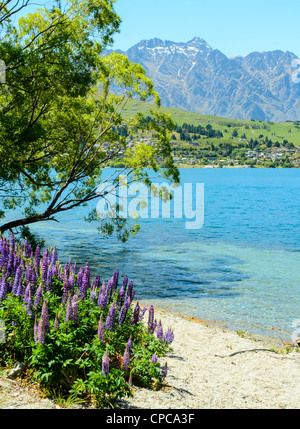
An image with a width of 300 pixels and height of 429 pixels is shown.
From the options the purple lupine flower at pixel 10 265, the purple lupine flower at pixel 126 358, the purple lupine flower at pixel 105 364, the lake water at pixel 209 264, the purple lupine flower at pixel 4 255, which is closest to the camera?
the purple lupine flower at pixel 105 364

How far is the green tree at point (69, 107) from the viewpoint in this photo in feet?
64.2

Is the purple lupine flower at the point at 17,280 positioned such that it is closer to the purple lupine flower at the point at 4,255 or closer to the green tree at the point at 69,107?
the purple lupine flower at the point at 4,255

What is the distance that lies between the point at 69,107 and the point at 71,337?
1974cm

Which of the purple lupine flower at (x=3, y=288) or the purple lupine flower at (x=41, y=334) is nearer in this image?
the purple lupine flower at (x=41, y=334)

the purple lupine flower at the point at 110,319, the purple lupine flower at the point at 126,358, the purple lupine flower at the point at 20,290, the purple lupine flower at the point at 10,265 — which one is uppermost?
the purple lupine flower at the point at 10,265

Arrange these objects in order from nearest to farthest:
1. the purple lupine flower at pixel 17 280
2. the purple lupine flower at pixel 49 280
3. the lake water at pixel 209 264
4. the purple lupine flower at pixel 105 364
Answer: the purple lupine flower at pixel 105 364 → the purple lupine flower at pixel 17 280 → the purple lupine flower at pixel 49 280 → the lake water at pixel 209 264

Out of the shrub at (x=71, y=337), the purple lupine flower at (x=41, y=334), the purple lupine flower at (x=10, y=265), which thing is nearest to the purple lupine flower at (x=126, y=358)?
the shrub at (x=71, y=337)

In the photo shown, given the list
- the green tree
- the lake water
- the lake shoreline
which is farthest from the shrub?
the green tree

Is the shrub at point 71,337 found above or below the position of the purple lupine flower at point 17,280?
below

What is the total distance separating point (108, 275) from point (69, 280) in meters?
16.0

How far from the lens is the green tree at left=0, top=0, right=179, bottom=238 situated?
64.2ft

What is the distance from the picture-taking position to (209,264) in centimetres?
2870

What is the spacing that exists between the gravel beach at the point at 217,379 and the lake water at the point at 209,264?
324cm
